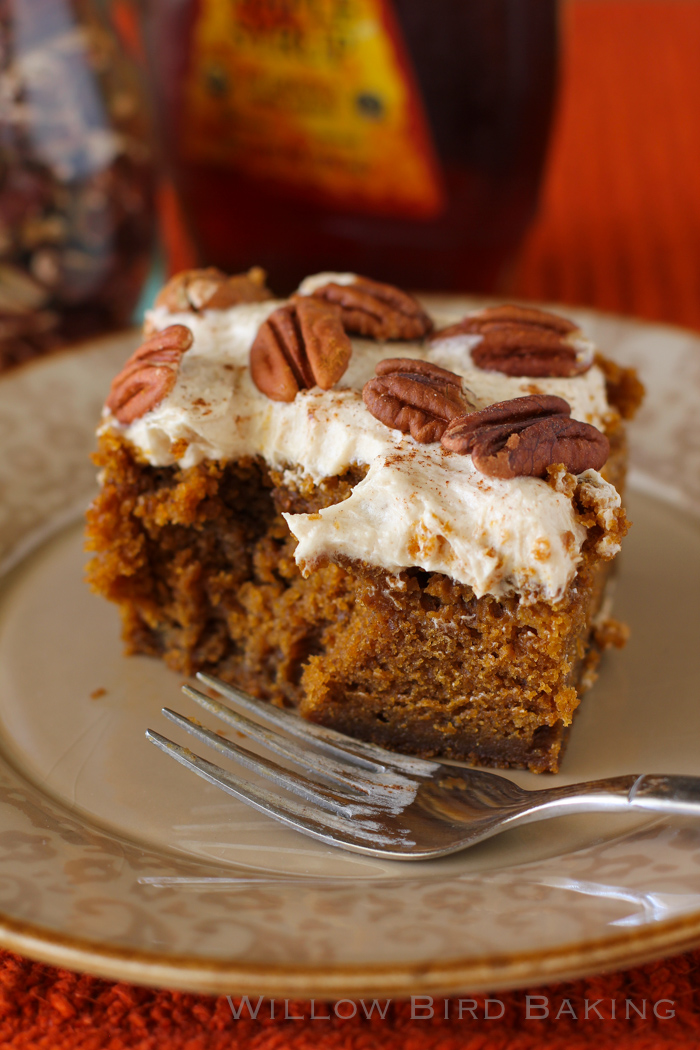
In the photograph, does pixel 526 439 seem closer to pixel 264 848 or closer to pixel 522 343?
pixel 522 343

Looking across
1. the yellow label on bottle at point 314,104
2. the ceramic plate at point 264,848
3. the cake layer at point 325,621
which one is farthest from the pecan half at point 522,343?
the yellow label on bottle at point 314,104

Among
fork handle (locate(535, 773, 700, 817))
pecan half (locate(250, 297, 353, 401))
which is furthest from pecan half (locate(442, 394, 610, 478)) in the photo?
fork handle (locate(535, 773, 700, 817))

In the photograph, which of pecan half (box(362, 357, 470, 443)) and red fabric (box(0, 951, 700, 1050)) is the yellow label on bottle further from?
red fabric (box(0, 951, 700, 1050))

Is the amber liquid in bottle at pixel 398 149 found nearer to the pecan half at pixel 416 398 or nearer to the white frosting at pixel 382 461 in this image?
the white frosting at pixel 382 461

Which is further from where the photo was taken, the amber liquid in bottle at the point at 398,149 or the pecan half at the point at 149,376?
the amber liquid in bottle at the point at 398,149

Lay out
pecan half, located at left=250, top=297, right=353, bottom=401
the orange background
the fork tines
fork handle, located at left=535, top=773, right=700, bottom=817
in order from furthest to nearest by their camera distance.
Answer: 1. the orange background
2. pecan half, located at left=250, top=297, right=353, bottom=401
3. the fork tines
4. fork handle, located at left=535, top=773, right=700, bottom=817

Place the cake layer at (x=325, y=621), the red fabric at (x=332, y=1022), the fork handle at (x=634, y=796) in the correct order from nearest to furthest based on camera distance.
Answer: the red fabric at (x=332, y=1022) < the fork handle at (x=634, y=796) < the cake layer at (x=325, y=621)

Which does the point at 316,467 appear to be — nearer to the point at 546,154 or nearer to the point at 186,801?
the point at 186,801
